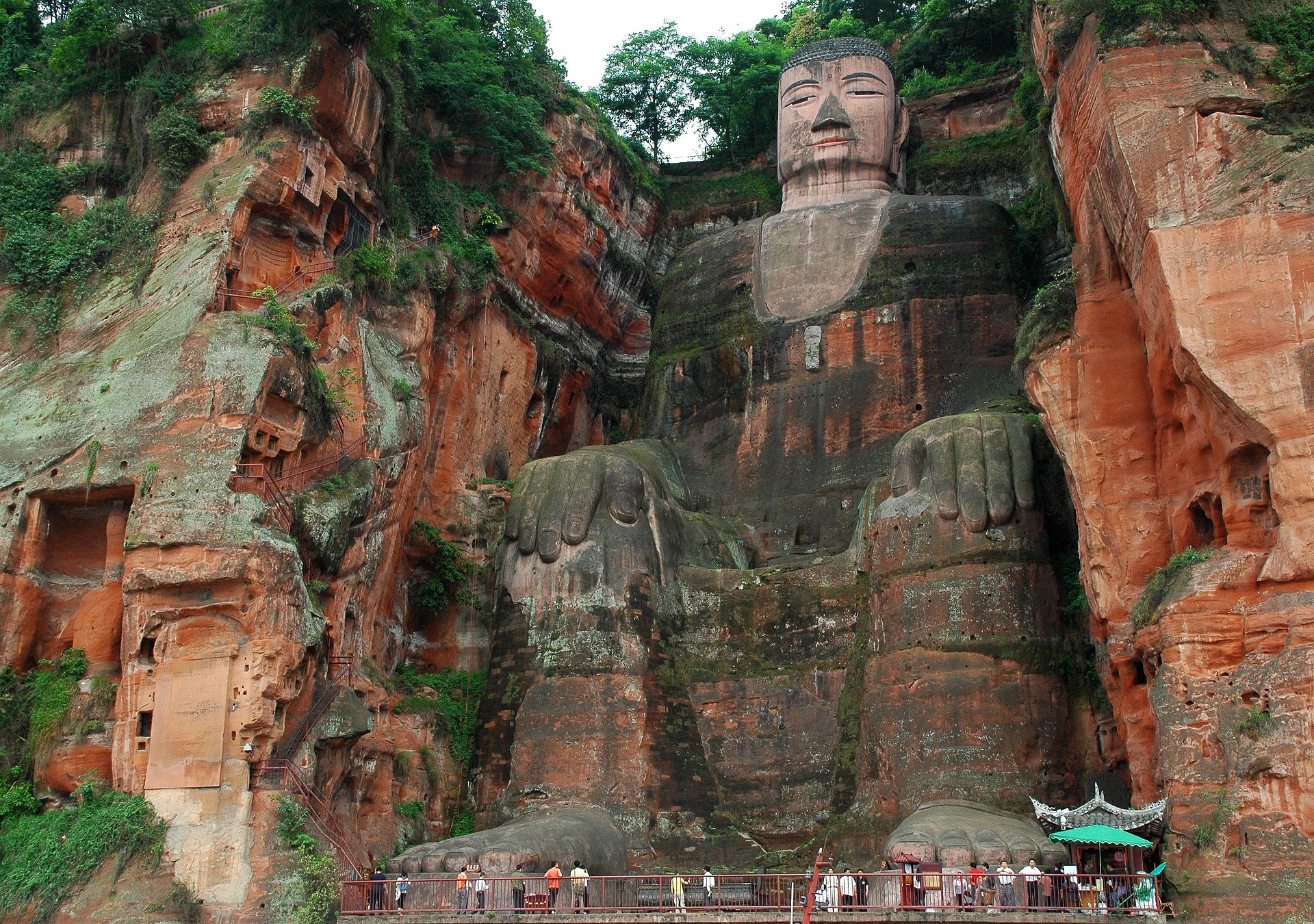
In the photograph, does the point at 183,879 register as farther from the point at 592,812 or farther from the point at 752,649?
the point at 752,649

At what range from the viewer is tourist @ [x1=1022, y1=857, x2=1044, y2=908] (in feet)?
46.6

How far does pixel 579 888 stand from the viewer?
15.9 m

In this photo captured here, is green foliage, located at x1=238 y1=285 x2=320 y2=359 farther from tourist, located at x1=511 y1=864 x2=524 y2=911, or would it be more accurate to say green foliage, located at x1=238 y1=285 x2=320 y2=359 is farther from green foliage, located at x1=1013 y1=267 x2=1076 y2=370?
green foliage, located at x1=1013 y1=267 x2=1076 y2=370

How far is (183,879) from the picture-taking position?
1642cm

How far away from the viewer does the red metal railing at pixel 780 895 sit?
14.3 meters

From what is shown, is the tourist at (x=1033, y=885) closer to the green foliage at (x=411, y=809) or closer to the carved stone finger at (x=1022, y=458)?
the carved stone finger at (x=1022, y=458)

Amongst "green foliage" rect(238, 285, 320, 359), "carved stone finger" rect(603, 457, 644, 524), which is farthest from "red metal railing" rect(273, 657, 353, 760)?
"carved stone finger" rect(603, 457, 644, 524)

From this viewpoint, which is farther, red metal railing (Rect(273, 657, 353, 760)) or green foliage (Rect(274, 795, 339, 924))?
red metal railing (Rect(273, 657, 353, 760))

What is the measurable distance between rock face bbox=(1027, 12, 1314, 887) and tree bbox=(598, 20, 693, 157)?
1531 cm

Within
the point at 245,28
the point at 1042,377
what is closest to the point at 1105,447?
the point at 1042,377

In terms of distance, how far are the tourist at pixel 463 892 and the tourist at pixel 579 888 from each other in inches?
42.4

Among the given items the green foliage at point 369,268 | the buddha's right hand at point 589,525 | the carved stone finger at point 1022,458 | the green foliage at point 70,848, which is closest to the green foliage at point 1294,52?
the carved stone finger at point 1022,458

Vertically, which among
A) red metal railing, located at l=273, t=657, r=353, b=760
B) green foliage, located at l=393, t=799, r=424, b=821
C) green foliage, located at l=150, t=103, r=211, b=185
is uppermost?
green foliage, located at l=150, t=103, r=211, b=185

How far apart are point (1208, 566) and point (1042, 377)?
3785 mm
